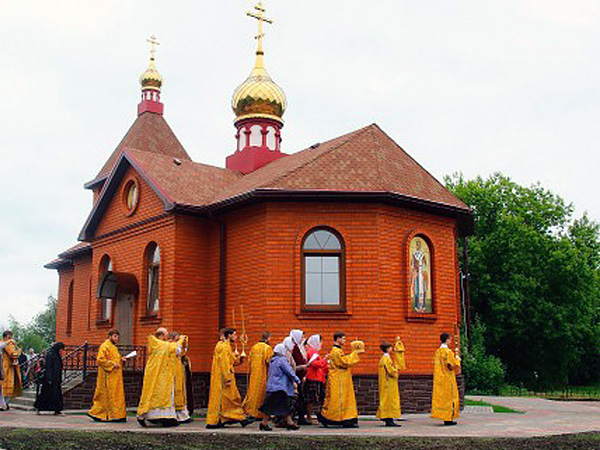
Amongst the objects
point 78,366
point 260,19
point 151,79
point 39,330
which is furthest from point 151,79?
point 39,330

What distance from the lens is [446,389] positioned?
40.1 ft

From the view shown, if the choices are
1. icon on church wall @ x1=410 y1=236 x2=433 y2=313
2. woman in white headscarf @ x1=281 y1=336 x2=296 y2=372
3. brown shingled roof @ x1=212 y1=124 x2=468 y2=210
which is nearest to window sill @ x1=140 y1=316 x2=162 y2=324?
brown shingled roof @ x1=212 y1=124 x2=468 y2=210

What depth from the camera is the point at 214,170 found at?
2052cm

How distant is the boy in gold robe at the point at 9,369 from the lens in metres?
15.2

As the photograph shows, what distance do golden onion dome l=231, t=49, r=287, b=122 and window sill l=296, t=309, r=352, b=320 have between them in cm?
912

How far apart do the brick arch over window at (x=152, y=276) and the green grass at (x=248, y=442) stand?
24.4 ft

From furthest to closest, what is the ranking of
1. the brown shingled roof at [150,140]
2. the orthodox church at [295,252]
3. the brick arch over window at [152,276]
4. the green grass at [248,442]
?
the brown shingled roof at [150,140], the brick arch over window at [152,276], the orthodox church at [295,252], the green grass at [248,442]

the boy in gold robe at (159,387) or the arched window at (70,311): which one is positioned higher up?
the arched window at (70,311)

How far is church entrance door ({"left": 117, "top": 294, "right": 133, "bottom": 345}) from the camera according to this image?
18.6 m

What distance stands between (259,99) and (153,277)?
7417 millimetres

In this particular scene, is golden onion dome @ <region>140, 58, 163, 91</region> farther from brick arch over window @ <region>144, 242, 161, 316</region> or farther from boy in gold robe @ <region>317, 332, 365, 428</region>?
boy in gold robe @ <region>317, 332, 365, 428</region>

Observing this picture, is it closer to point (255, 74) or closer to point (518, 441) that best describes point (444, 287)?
point (518, 441)

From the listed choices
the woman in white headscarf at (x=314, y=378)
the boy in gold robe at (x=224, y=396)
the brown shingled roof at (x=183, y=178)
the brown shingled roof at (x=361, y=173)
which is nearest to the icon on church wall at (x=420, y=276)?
the brown shingled roof at (x=361, y=173)

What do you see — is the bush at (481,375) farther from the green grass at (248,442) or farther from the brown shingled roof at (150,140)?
the green grass at (248,442)
